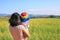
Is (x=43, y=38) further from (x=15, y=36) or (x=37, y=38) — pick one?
(x=15, y=36)

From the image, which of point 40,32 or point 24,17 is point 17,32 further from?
point 40,32

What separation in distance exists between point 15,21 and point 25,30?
0.76 ft

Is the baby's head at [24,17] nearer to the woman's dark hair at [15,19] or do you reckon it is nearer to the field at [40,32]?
the woman's dark hair at [15,19]

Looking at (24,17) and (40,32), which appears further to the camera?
(40,32)

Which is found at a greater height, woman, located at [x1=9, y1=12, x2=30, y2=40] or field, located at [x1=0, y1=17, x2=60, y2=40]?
woman, located at [x1=9, y1=12, x2=30, y2=40]

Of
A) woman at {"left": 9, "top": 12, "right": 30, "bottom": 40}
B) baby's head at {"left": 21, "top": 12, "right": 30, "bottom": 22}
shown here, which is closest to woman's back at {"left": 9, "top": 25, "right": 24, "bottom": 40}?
woman at {"left": 9, "top": 12, "right": 30, "bottom": 40}

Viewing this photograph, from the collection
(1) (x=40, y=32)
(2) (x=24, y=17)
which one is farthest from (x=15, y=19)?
(1) (x=40, y=32)

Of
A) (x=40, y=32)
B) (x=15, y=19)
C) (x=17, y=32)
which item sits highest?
(x=15, y=19)

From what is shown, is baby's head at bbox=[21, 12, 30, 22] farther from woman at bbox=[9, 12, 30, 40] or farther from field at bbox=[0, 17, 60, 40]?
field at bbox=[0, 17, 60, 40]

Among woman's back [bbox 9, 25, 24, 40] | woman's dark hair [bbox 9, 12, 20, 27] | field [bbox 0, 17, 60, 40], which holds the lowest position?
field [bbox 0, 17, 60, 40]

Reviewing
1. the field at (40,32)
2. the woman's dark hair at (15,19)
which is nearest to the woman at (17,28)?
the woman's dark hair at (15,19)

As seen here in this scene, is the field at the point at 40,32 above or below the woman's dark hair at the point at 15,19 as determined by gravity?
below

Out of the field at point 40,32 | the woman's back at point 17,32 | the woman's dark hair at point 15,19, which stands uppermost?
the woman's dark hair at point 15,19

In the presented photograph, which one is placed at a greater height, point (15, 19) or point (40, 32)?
point (15, 19)
